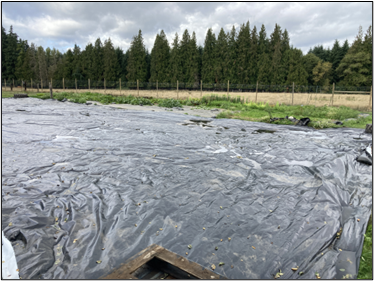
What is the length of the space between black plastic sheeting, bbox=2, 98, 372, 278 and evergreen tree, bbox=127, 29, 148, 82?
85.7 ft

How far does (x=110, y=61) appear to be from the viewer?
31.0 metres

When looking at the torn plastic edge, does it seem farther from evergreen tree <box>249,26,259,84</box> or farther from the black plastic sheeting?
evergreen tree <box>249,26,259,84</box>

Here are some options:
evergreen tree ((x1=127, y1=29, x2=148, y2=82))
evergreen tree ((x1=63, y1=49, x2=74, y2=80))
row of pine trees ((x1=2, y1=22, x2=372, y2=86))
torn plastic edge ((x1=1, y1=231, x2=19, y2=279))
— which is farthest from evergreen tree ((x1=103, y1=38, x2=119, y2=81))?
torn plastic edge ((x1=1, y1=231, x2=19, y2=279))

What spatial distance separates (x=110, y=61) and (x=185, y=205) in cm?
3164

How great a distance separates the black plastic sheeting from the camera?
2.07 m

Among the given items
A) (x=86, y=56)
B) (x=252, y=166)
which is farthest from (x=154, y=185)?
(x=86, y=56)

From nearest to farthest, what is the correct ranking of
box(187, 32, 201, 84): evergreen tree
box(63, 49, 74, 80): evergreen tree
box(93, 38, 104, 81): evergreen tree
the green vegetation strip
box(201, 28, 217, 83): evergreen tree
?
1. the green vegetation strip
2. box(201, 28, 217, 83): evergreen tree
3. box(187, 32, 201, 84): evergreen tree
4. box(93, 38, 104, 81): evergreen tree
5. box(63, 49, 74, 80): evergreen tree

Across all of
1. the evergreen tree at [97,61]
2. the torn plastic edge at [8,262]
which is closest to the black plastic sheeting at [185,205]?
the torn plastic edge at [8,262]

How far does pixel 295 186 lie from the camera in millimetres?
3521

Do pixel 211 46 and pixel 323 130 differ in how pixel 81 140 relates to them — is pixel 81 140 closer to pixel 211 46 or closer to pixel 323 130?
pixel 323 130

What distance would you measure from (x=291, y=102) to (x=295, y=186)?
682 inches

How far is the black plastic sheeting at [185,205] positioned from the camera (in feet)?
6.79

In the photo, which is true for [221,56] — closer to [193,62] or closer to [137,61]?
[193,62]

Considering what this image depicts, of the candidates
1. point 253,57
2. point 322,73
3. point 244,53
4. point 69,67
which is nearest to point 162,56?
point 244,53
